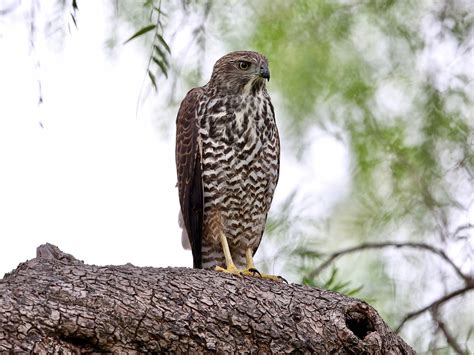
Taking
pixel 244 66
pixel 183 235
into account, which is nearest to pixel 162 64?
pixel 244 66

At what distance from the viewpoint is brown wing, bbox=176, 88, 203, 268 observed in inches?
210

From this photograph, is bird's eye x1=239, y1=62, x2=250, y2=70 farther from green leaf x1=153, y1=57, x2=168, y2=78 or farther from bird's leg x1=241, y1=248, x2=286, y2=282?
green leaf x1=153, y1=57, x2=168, y2=78

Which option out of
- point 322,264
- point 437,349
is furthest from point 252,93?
point 437,349

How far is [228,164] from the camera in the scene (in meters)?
5.29

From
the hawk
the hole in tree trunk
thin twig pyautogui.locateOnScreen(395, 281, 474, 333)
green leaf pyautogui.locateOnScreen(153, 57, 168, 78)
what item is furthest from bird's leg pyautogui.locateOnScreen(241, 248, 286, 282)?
green leaf pyautogui.locateOnScreen(153, 57, 168, 78)

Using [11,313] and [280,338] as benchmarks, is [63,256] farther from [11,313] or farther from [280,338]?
[280,338]

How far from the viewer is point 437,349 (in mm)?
5020

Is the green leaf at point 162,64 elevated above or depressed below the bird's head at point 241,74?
below

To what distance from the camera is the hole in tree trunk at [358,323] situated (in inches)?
158

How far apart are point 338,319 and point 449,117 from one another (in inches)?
83.2

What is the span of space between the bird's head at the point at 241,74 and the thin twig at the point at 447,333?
5.38 feet

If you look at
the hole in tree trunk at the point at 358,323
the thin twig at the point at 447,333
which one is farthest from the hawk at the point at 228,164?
the hole in tree trunk at the point at 358,323

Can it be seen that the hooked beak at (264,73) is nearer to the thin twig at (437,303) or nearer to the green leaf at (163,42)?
the green leaf at (163,42)

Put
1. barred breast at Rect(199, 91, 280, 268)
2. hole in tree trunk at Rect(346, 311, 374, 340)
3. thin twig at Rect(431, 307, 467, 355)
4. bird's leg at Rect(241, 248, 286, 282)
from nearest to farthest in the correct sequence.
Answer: hole in tree trunk at Rect(346, 311, 374, 340), bird's leg at Rect(241, 248, 286, 282), thin twig at Rect(431, 307, 467, 355), barred breast at Rect(199, 91, 280, 268)
